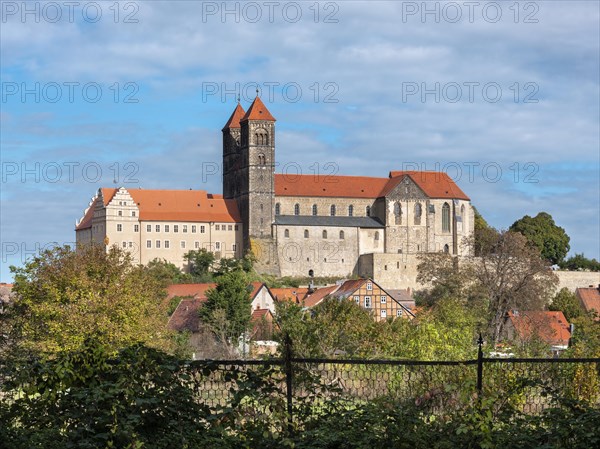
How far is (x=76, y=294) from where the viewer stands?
3247 cm

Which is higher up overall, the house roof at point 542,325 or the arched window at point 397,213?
the arched window at point 397,213

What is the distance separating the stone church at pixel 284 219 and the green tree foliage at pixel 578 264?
47.1 ft

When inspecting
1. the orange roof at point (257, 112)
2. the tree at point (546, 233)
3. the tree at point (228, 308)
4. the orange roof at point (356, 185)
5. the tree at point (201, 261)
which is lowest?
the tree at point (228, 308)

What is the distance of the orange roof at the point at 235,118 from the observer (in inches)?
4471

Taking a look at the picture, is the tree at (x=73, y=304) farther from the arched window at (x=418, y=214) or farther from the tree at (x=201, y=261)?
the arched window at (x=418, y=214)

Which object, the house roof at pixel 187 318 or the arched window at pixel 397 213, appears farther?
the arched window at pixel 397 213

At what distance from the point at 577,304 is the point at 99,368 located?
246 feet

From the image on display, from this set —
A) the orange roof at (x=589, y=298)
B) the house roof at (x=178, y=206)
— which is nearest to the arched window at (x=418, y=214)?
the house roof at (x=178, y=206)

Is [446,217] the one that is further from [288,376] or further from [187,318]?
[288,376]

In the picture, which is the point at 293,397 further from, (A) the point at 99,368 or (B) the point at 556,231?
(B) the point at 556,231

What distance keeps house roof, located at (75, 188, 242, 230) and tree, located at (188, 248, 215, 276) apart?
4.84m

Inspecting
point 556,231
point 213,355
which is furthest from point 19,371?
point 556,231

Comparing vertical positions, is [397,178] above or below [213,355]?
above

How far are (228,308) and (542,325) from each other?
50.2 feet
